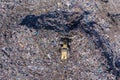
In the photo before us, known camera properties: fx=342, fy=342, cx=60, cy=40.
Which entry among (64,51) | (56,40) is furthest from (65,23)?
(64,51)

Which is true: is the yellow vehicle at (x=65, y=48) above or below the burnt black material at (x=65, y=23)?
below

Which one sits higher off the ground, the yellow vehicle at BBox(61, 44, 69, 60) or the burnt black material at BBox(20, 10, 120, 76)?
the burnt black material at BBox(20, 10, 120, 76)

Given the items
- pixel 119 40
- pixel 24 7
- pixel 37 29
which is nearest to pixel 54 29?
pixel 37 29

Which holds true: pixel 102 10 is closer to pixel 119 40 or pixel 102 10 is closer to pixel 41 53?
pixel 119 40

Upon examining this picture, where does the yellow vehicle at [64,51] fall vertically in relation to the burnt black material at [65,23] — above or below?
below

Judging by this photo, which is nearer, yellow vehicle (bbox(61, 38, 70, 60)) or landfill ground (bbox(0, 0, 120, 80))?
landfill ground (bbox(0, 0, 120, 80))

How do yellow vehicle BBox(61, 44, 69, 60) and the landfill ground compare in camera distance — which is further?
yellow vehicle BBox(61, 44, 69, 60)

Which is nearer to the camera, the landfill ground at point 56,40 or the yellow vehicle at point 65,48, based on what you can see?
the landfill ground at point 56,40

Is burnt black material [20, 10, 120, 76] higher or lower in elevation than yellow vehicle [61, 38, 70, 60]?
higher
